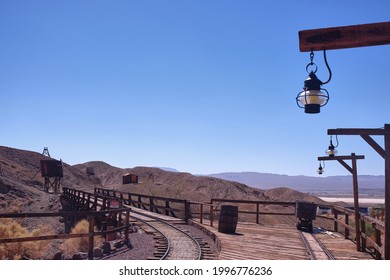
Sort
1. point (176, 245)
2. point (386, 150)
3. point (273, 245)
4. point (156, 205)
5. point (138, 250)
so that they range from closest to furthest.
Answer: point (386, 150)
point (138, 250)
point (273, 245)
point (176, 245)
point (156, 205)

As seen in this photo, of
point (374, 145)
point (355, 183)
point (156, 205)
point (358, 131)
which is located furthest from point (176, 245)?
point (156, 205)

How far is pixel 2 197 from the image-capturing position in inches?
1247

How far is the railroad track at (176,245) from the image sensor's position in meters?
8.47

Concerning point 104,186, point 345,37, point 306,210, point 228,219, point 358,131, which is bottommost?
point 228,219

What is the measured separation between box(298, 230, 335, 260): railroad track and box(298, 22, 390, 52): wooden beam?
510 cm

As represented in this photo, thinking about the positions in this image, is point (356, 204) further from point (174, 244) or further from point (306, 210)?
point (174, 244)

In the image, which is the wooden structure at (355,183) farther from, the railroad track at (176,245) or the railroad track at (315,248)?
the railroad track at (176,245)

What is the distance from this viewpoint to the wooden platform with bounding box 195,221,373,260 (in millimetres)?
8227

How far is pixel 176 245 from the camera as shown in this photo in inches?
386

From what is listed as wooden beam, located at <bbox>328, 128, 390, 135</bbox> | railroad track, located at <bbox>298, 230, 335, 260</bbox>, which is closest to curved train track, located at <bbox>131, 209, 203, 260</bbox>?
railroad track, located at <bbox>298, 230, 335, 260</bbox>

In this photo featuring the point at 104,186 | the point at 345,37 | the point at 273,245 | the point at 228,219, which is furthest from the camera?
the point at 104,186

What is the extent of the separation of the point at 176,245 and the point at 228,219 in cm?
208
